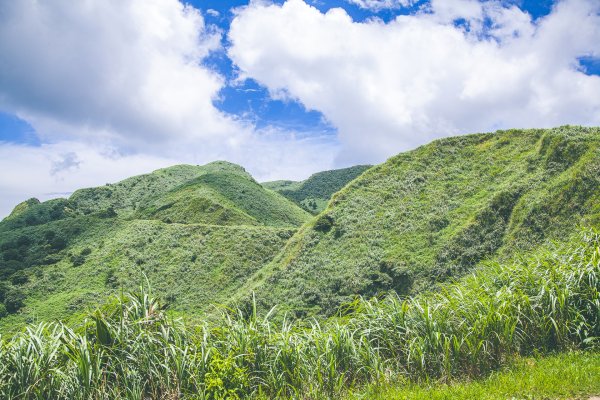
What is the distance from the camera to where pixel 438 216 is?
39.6 m

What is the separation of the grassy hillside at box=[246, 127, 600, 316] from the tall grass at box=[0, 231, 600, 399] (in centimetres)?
2262

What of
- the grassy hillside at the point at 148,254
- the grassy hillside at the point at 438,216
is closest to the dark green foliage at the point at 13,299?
the grassy hillside at the point at 148,254

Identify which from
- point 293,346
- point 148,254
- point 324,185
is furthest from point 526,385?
point 324,185

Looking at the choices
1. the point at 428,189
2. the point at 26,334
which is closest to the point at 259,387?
the point at 26,334

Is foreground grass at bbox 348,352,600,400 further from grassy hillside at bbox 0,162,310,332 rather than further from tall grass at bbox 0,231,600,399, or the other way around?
grassy hillside at bbox 0,162,310,332

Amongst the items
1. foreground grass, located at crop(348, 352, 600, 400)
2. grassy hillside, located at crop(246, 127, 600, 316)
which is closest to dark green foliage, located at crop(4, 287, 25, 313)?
grassy hillside, located at crop(246, 127, 600, 316)

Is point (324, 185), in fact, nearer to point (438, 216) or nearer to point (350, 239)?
point (350, 239)

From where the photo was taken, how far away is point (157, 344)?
6395mm

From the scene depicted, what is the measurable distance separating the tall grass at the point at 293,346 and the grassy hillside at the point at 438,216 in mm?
22619

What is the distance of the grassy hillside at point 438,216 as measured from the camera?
1214 inches

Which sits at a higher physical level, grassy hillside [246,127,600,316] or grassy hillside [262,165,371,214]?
grassy hillside [262,165,371,214]

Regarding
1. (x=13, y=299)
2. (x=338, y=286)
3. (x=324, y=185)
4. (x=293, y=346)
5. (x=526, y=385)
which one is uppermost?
(x=324, y=185)

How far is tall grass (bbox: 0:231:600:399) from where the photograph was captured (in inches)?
227

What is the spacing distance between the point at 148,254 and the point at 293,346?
195ft
